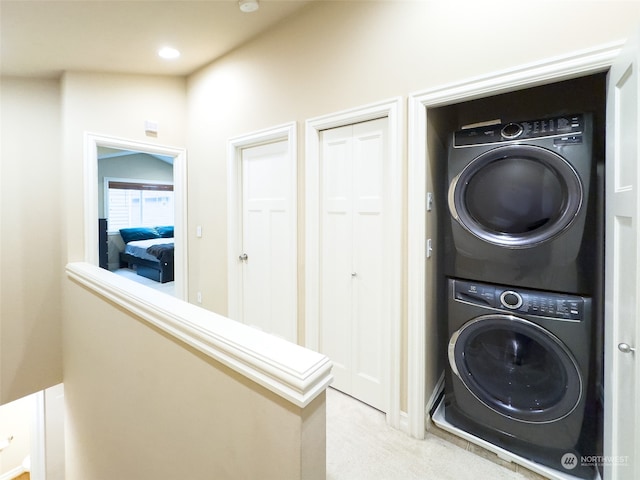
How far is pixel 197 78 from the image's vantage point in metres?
3.11

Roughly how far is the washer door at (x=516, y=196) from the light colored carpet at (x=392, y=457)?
1.16 metres

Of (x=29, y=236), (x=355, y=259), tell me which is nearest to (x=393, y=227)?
(x=355, y=259)

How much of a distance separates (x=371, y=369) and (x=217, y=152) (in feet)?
7.89

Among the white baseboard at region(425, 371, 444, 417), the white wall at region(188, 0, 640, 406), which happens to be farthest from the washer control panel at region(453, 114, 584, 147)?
the white baseboard at region(425, 371, 444, 417)

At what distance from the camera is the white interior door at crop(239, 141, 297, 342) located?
2440mm

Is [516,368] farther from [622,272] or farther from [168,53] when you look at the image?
[168,53]

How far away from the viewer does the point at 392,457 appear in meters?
1.61

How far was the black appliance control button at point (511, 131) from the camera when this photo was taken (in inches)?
60.1

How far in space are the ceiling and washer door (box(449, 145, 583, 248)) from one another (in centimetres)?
171

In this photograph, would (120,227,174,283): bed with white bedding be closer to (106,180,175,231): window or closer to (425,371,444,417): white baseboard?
(106,180,175,231): window

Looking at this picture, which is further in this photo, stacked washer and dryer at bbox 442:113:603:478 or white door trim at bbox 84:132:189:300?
white door trim at bbox 84:132:189:300

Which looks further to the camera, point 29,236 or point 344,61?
point 29,236

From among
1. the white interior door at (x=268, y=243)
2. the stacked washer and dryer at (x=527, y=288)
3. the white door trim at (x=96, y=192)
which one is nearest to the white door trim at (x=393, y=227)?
the stacked washer and dryer at (x=527, y=288)

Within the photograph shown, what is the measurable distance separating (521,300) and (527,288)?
72mm
